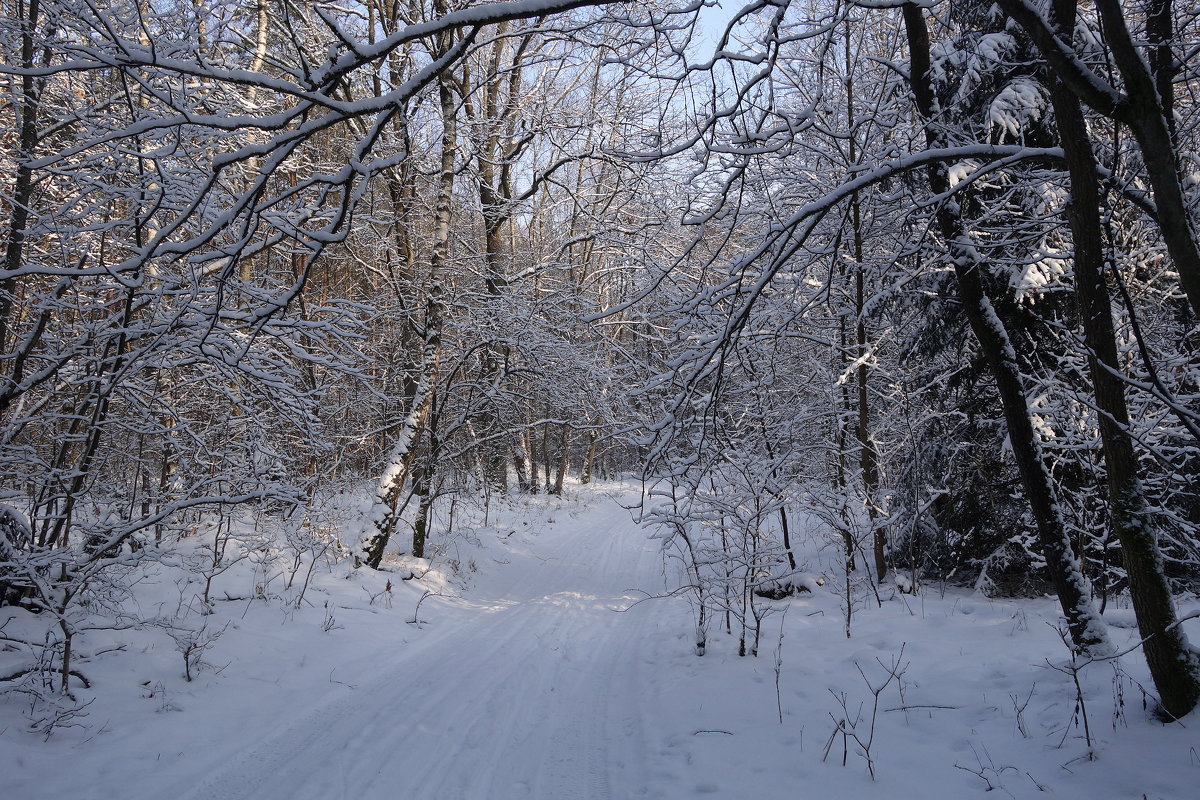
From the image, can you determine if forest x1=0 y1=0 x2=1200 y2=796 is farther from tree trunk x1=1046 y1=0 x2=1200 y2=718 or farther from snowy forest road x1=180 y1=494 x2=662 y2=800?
snowy forest road x1=180 y1=494 x2=662 y2=800

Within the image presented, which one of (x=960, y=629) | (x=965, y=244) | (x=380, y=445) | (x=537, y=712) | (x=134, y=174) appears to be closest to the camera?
(x=965, y=244)

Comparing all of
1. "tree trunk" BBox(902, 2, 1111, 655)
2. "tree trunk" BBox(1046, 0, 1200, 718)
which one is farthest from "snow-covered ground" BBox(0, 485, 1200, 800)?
"tree trunk" BBox(902, 2, 1111, 655)

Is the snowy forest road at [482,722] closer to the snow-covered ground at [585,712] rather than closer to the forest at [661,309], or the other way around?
the snow-covered ground at [585,712]

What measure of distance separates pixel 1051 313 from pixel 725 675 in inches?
232

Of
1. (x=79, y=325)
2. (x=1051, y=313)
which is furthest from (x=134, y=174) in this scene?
(x=1051, y=313)

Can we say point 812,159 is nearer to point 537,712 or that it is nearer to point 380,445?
point 537,712

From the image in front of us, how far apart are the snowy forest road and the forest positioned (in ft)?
4.15

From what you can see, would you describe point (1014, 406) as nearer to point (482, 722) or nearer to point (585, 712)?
point (585, 712)

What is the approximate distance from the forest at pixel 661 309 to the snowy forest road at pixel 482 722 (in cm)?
127

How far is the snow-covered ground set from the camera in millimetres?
3605

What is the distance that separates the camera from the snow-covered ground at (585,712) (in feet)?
11.8

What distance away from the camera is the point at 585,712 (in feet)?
16.8

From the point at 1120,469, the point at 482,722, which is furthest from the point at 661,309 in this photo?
the point at 482,722

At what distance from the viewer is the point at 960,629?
6.25 meters
